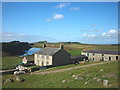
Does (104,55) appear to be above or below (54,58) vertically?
A: above

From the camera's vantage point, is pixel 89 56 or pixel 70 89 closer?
pixel 70 89

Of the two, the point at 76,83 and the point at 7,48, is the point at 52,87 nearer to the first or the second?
the point at 76,83

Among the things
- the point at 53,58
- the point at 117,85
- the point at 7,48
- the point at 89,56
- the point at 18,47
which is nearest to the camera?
the point at 117,85

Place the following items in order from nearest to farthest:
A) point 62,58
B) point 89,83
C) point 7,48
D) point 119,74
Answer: point 89,83 < point 119,74 < point 62,58 < point 7,48

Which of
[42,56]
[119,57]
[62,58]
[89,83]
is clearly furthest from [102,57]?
[89,83]

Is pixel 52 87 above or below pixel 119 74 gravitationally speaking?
below

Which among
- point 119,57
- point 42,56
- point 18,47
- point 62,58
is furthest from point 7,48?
point 119,57

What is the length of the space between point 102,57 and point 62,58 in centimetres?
1882

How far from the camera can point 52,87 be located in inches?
793

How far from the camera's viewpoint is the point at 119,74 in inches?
873

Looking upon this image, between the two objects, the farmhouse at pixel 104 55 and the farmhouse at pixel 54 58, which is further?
the farmhouse at pixel 104 55

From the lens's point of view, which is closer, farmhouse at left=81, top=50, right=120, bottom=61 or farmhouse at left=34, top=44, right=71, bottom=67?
farmhouse at left=34, top=44, right=71, bottom=67

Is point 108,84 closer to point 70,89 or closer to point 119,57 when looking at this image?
point 70,89

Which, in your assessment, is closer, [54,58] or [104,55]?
[54,58]
